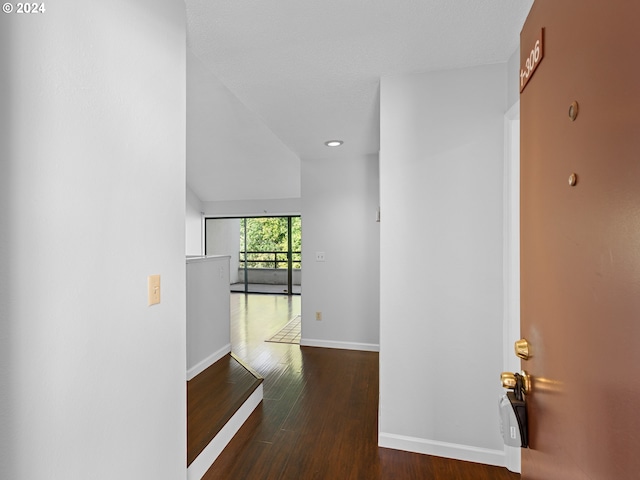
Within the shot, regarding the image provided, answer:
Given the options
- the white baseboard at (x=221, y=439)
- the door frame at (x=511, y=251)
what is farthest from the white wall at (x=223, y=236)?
the door frame at (x=511, y=251)

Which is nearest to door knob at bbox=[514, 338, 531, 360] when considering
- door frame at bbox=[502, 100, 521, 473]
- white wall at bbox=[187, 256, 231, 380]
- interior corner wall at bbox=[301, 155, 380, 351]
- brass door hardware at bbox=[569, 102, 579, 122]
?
brass door hardware at bbox=[569, 102, 579, 122]

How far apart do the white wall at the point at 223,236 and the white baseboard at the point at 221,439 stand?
18.3 ft

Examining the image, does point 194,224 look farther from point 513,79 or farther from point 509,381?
point 509,381

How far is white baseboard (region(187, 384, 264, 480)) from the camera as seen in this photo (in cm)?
167

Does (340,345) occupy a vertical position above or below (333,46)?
below

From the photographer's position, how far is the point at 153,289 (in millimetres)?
1227

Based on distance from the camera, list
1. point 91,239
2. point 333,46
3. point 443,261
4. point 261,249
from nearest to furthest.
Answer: point 91,239, point 333,46, point 443,261, point 261,249

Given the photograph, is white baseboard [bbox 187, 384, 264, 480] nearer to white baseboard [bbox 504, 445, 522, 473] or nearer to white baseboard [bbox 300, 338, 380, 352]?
white baseboard [bbox 300, 338, 380, 352]

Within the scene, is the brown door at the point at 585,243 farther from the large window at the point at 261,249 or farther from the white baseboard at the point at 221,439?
the large window at the point at 261,249

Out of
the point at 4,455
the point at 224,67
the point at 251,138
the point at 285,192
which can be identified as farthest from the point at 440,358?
the point at 285,192

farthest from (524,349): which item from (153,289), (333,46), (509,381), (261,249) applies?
(261,249)

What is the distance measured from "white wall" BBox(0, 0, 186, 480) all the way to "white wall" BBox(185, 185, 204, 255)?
5.95 m

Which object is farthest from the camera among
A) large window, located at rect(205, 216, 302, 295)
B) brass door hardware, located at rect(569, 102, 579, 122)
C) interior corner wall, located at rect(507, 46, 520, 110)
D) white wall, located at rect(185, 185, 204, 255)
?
large window, located at rect(205, 216, 302, 295)

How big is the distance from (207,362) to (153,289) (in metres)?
1.95
